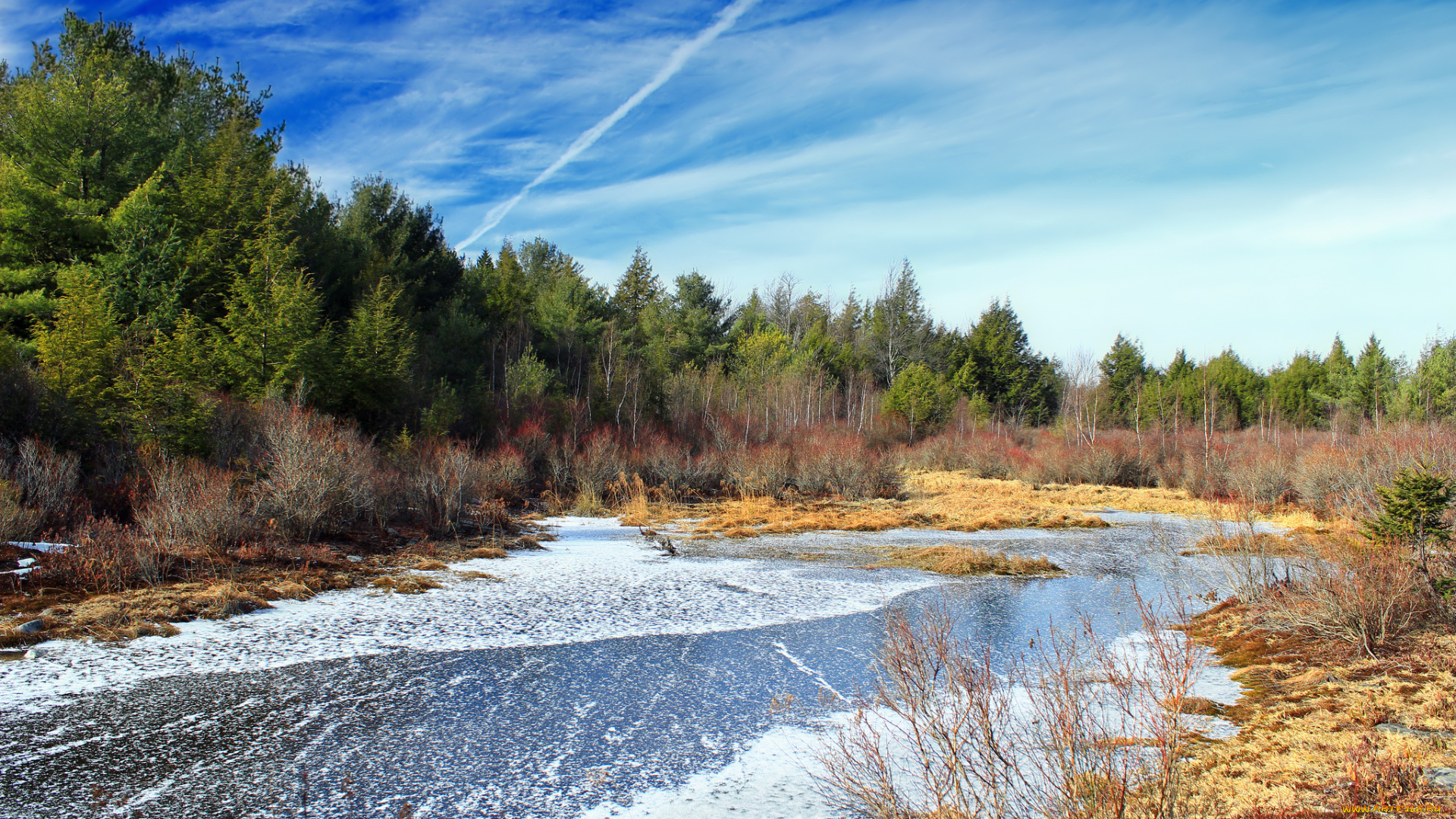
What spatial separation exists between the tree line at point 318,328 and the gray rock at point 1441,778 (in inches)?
692

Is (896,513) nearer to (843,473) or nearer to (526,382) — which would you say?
(843,473)

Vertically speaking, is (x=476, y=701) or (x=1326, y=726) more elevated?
(x=1326, y=726)

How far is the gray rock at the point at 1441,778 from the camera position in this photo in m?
4.02

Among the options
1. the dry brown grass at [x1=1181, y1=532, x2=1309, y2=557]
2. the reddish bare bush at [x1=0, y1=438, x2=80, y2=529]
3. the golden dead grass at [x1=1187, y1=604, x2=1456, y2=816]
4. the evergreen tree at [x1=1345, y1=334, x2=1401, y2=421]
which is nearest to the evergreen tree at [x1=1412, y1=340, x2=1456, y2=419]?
the evergreen tree at [x1=1345, y1=334, x2=1401, y2=421]

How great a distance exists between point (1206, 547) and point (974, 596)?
12.5 ft

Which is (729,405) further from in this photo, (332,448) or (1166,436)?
(332,448)

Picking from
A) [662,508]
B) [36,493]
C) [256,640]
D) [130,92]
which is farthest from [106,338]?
[130,92]

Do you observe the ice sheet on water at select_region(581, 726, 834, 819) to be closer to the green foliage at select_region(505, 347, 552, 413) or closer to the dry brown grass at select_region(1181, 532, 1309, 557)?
the dry brown grass at select_region(1181, 532, 1309, 557)

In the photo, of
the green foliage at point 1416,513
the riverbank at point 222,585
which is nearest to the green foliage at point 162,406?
the riverbank at point 222,585

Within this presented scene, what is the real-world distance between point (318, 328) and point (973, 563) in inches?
752

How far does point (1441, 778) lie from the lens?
4176mm

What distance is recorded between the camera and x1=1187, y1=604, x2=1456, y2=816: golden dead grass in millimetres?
4055

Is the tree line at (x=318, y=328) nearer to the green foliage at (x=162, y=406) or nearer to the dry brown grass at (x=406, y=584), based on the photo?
the green foliage at (x=162, y=406)

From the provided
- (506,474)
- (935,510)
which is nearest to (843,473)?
(935,510)
